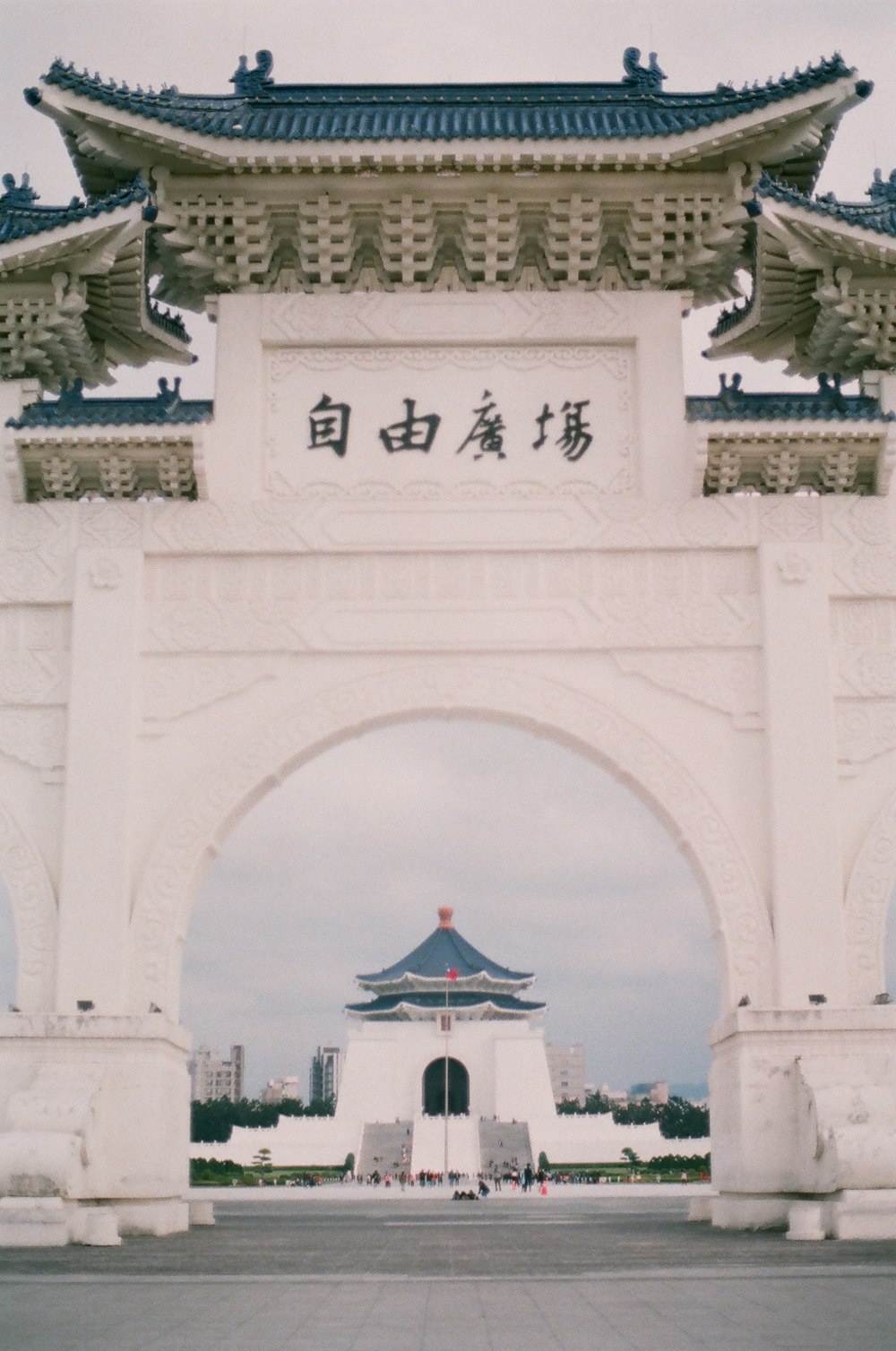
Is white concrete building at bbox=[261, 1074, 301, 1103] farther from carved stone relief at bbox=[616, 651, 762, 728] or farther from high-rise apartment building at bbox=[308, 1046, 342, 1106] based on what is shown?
carved stone relief at bbox=[616, 651, 762, 728]

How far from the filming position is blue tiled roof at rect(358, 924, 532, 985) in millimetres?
38219

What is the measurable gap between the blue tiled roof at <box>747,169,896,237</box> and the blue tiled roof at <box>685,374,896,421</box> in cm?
103

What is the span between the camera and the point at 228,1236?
9.62 metres

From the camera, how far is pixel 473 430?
35.0 ft

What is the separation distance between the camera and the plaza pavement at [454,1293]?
→ 4.83 meters

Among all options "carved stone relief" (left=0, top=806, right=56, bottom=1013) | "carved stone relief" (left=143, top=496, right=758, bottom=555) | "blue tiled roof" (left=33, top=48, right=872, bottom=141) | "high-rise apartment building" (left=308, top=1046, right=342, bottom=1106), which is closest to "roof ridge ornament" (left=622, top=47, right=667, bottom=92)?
"blue tiled roof" (left=33, top=48, right=872, bottom=141)

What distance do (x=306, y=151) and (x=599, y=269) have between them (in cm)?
214

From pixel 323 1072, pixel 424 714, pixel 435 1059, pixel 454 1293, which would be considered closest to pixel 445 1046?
pixel 435 1059

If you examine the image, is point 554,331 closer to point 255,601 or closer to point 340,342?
point 340,342

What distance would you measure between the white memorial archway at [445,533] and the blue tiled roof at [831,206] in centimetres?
4

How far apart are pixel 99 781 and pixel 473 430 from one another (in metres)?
3.31

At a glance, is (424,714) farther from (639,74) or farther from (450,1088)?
(450,1088)

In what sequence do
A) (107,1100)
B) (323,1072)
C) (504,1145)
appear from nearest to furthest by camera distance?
(107,1100)
(504,1145)
(323,1072)

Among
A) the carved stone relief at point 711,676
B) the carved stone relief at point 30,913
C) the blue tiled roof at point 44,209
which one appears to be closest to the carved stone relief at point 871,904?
the carved stone relief at point 711,676
